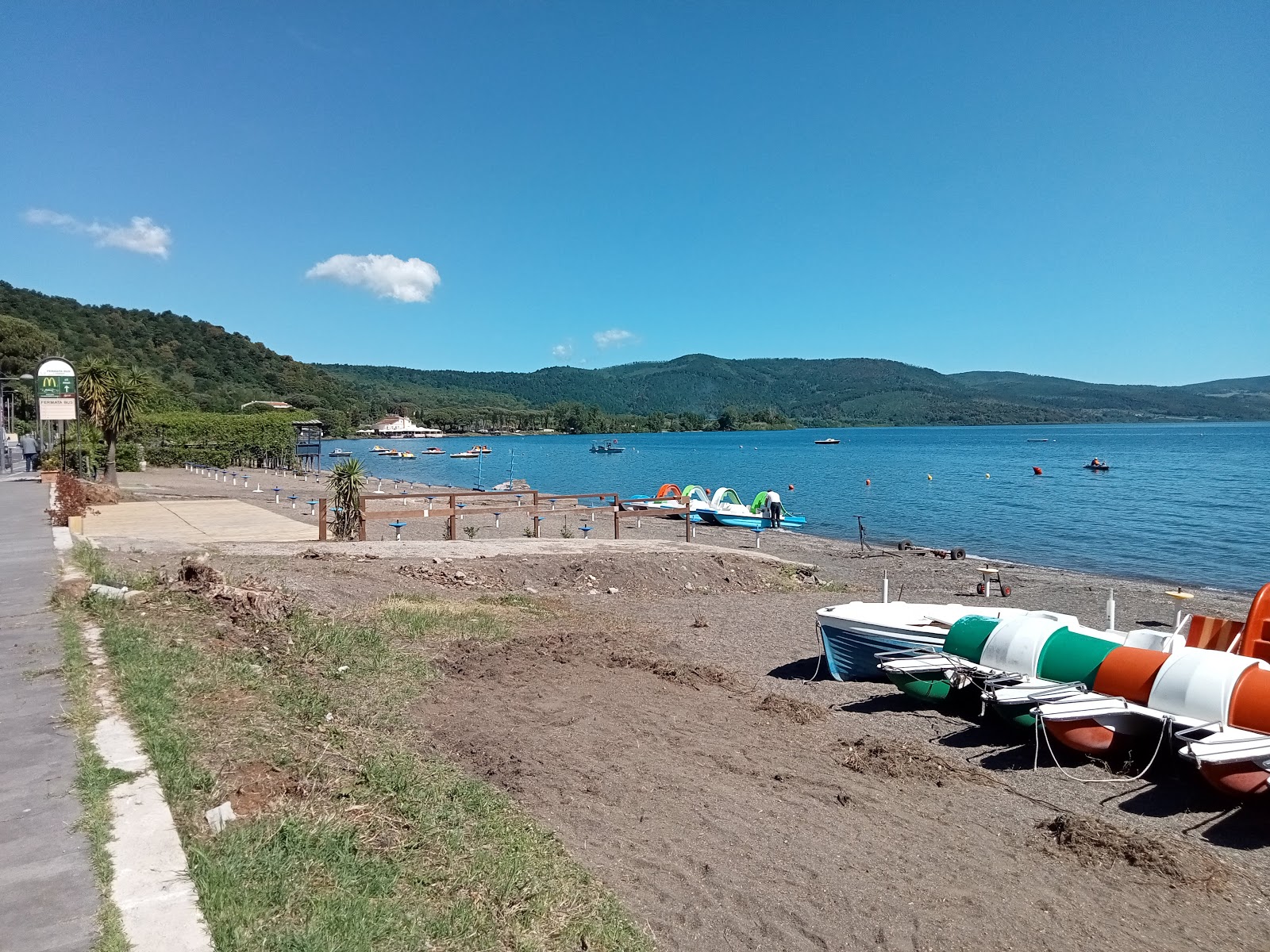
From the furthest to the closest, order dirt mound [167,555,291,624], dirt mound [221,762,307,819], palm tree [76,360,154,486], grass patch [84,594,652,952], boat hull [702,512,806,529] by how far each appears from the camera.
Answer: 1. boat hull [702,512,806,529]
2. palm tree [76,360,154,486]
3. dirt mound [167,555,291,624]
4. dirt mound [221,762,307,819]
5. grass patch [84,594,652,952]

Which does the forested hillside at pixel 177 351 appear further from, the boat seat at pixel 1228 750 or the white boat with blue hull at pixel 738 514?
the boat seat at pixel 1228 750

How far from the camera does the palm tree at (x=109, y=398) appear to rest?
3344 cm

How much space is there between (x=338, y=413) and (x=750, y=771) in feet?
506

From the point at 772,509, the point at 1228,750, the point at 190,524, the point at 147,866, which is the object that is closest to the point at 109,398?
the point at 190,524

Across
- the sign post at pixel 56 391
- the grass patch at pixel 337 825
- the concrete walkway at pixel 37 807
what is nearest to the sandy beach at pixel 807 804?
the grass patch at pixel 337 825

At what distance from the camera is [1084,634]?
9.05 m

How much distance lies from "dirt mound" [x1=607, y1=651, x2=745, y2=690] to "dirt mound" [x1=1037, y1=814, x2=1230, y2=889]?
161 inches

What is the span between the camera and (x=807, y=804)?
6324 millimetres

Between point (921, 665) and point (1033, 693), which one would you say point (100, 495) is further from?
point (1033, 693)

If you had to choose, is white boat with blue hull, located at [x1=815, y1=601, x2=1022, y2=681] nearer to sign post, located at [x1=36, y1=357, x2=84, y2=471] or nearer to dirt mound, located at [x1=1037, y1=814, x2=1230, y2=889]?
dirt mound, located at [x1=1037, y1=814, x2=1230, y2=889]

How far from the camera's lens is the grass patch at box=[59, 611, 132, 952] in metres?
3.49

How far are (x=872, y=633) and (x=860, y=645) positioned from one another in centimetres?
24

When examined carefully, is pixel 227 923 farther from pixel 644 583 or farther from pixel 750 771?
pixel 644 583

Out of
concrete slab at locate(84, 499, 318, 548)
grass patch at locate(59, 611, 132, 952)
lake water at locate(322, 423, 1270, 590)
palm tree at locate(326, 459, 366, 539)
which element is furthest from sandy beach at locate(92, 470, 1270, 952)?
lake water at locate(322, 423, 1270, 590)
